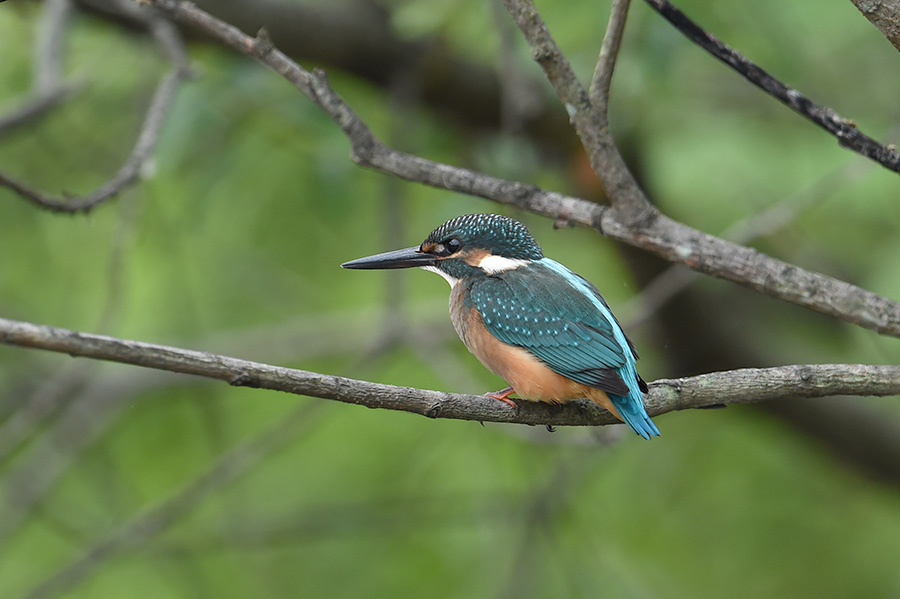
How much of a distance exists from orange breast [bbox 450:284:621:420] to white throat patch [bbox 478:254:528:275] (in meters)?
0.09

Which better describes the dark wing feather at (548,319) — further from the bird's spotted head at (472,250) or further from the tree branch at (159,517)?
the tree branch at (159,517)

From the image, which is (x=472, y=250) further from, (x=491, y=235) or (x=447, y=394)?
(x=447, y=394)

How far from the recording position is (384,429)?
482 centimetres

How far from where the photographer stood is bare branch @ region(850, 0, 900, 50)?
1.83 meters

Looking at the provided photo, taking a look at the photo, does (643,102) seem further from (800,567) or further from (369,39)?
(800,567)

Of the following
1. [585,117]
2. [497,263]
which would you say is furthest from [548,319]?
[585,117]

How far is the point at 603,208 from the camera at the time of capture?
7.68ft

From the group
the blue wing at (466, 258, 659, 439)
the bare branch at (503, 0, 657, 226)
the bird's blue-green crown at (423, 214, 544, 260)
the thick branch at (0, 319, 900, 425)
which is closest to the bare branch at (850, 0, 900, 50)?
the bare branch at (503, 0, 657, 226)

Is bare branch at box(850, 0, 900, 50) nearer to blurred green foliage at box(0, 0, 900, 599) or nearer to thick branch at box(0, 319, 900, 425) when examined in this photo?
thick branch at box(0, 319, 900, 425)

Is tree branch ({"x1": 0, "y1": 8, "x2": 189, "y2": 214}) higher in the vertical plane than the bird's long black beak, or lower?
higher

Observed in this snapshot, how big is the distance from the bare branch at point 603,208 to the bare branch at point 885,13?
574 millimetres

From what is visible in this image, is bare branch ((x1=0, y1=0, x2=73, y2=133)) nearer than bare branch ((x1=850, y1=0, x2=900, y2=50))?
No

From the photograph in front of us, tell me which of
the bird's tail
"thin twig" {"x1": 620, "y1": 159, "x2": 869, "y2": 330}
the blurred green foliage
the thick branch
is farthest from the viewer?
the blurred green foliage

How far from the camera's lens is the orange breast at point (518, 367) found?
7.16 feet
